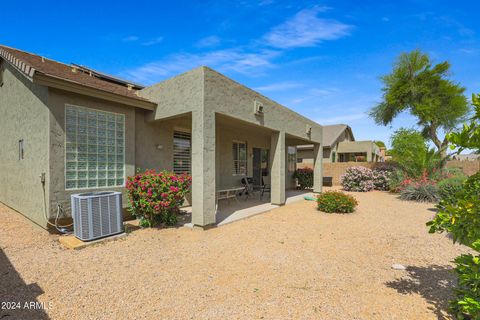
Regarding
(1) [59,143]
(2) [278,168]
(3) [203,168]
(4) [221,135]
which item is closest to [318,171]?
(2) [278,168]

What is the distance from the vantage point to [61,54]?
10.1 m

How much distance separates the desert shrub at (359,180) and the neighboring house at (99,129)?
A: 30.2 feet

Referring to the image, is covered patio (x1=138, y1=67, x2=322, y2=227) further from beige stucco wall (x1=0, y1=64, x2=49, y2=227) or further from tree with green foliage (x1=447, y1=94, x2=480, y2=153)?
tree with green foliage (x1=447, y1=94, x2=480, y2=153)

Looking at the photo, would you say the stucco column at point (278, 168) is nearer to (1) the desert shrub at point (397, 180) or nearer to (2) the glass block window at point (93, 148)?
(2) the glass block window at point (93, 148)

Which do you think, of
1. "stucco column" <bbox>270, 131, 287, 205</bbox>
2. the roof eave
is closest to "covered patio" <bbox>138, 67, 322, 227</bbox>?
"stucco column" <bbox>270, 131, 287, 205</bbox>

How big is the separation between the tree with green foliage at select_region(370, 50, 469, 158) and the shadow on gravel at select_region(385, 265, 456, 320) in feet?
61.9

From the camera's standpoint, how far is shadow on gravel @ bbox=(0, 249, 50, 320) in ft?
8.97

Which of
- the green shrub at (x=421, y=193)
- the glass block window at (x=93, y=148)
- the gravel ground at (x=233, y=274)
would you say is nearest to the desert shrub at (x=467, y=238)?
the gravel ground at (x=233, y=274)

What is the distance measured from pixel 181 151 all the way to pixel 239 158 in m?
3.78

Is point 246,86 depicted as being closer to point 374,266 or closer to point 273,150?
point 273,150

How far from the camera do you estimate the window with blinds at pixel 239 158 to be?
11688 millimetres

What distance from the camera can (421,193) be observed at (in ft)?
36.3

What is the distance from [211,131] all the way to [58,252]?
4260 millimetres

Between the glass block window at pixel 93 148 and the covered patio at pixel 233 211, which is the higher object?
the glass block window at pixel 93 148
